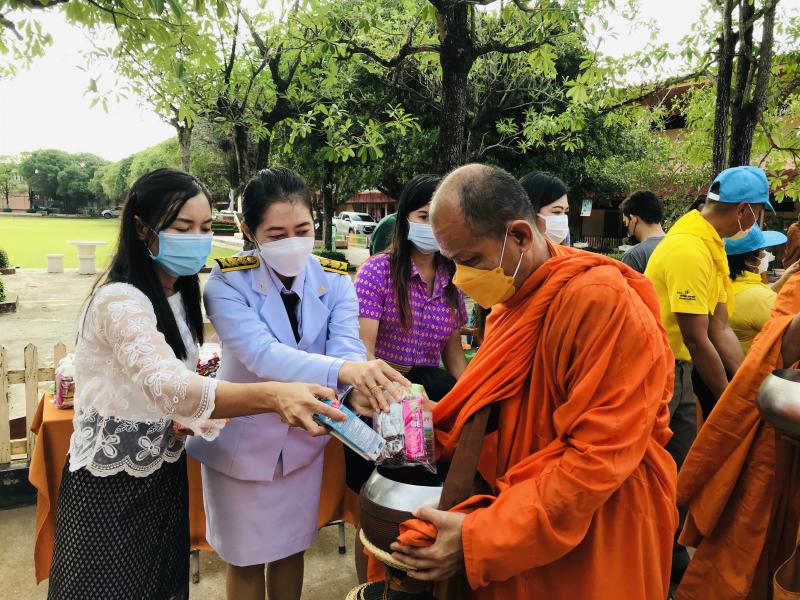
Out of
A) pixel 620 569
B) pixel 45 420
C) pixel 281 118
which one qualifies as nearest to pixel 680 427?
pixel 620 569

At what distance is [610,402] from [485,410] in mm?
328

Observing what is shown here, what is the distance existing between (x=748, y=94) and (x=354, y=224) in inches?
1281

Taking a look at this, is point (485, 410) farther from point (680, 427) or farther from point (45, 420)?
point (45, 420)

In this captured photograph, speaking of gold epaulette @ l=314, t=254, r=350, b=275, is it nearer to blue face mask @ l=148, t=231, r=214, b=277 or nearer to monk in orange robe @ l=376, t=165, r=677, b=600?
blue face mask @ l=148, t=231, r=214, b=277

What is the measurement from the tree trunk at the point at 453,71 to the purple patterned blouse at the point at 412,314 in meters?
2.62

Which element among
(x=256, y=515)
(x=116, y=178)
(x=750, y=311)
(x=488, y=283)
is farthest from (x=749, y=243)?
(x=116, y=178)

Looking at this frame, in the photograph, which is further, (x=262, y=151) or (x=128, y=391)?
(x=262, y=151)

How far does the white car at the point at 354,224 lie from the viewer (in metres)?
37.5

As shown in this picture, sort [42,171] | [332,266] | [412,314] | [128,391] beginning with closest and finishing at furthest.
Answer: [128,391] < [332,266] < [412,314] < [42,171]

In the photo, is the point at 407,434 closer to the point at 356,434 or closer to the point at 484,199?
the point at 356,434

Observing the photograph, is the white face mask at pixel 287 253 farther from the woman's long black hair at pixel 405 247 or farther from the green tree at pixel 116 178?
the green tree at pixel 116 178

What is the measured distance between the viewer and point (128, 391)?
1732 mm

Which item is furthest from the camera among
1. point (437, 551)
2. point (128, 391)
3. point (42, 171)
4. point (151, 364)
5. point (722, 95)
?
point (42, 171)

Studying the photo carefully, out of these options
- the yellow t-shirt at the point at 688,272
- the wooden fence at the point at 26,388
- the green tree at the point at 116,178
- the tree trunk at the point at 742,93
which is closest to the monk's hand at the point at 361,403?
the yellow t-shirt at the point at 688,272
